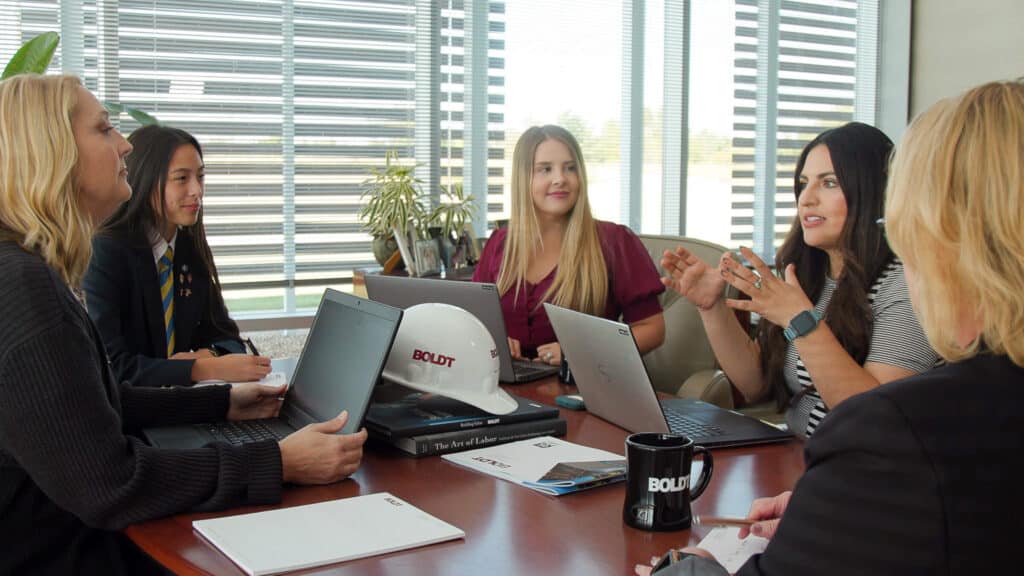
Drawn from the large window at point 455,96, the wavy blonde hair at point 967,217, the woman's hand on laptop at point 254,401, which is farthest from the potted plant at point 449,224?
the wavy blonde hair at point 967,217

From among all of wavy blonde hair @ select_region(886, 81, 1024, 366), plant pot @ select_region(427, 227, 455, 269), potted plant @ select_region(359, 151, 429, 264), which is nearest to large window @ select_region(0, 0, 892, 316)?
potted plant @ select_region(359, 151, 429, 264)

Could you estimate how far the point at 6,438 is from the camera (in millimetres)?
1319

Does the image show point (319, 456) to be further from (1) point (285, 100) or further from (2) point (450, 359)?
(1) point (285, 100)

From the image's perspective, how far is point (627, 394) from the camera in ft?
5.83

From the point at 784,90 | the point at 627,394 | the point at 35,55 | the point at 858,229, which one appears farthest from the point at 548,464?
the point at 784,90

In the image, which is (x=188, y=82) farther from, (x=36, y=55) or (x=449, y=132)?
(x=449, y=132)

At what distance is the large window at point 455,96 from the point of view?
4.08 meters

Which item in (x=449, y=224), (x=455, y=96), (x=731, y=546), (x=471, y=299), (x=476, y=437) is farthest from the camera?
(x=455, y=96)

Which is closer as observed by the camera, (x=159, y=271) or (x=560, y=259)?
(x=159, y=271)

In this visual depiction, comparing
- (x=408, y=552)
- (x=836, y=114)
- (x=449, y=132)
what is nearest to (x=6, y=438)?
A: (x=408, y=552)

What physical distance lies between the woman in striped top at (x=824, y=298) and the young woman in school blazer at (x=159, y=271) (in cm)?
131

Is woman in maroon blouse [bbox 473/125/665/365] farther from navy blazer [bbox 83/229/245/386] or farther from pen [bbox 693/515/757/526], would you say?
pen [bbox 693/515/757/526]

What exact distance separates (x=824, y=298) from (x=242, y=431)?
1316 mm

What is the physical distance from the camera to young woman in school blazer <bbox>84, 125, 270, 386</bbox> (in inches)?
94.9
